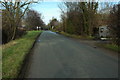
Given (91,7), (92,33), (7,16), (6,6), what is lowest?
(92,33)

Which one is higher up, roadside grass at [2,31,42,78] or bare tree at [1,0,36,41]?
bare tree at [1,0,36,41]

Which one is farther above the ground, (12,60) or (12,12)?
(12,12)

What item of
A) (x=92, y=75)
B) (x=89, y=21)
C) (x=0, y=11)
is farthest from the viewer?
(x=89, y=21)

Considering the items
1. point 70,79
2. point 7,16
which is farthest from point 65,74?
point 7,16

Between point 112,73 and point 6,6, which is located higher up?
point 6,6

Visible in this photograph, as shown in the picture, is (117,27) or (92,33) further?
(92,33)

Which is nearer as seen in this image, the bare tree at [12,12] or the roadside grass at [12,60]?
the roadside grass at [12,60]

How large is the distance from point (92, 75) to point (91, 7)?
20.3 metres

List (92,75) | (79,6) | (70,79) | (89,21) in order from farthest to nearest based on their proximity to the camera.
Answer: (79,6) → (89,21) → (92,75) → (70,79)

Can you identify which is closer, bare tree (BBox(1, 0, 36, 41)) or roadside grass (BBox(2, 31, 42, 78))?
roadside grass (BBox(2, 31, 42, 78))

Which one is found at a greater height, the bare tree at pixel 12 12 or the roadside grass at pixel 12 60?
the bare tree at pixel 12 12

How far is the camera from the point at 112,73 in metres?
4.66

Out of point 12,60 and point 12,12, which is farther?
point 12,12

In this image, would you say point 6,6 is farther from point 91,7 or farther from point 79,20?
point 91,7
